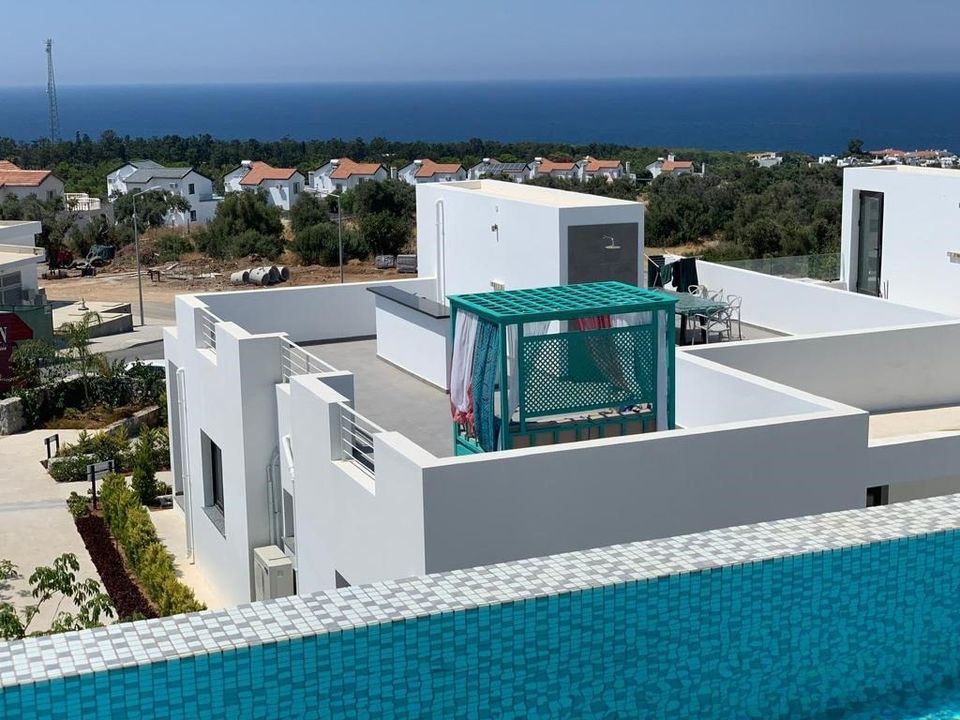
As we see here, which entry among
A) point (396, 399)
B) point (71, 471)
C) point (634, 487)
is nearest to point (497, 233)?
Answer: point (396, 399)

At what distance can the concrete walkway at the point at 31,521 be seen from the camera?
56.5 feet

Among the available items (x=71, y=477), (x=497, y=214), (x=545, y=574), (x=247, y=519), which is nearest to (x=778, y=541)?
(x=545, y=574)

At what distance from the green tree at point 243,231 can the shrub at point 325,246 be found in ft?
7.18

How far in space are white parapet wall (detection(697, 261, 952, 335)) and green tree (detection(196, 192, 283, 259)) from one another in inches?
1731

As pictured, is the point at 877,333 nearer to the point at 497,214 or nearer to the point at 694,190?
the point at 497,214

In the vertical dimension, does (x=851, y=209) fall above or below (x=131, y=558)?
above

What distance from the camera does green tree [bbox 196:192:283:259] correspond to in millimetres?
60719

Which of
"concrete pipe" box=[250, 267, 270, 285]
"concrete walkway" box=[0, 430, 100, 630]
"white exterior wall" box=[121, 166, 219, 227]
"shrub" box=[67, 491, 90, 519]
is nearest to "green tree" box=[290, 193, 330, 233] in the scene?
"concrete pipe" box=[250, 267, 270, 285]

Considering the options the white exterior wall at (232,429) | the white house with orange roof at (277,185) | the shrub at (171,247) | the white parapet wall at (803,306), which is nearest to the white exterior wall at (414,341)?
the white exterior wall at (232,429)

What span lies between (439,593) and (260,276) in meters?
47.4

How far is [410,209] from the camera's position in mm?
66750

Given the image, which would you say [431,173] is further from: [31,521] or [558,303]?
[558,303]

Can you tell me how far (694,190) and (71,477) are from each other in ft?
157

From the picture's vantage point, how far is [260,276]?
52.4 metres
